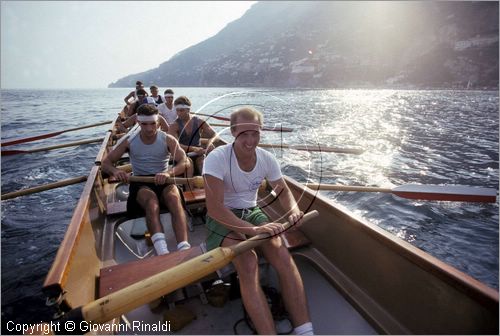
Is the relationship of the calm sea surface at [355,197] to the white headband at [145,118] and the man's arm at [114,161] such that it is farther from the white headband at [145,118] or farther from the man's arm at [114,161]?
the man's arm at [114,161]

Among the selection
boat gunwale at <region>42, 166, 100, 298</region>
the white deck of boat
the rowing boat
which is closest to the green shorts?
the rowing boat

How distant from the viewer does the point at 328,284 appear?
3.19 metres

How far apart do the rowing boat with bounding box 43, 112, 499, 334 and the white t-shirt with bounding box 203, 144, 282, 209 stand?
0.73 meters

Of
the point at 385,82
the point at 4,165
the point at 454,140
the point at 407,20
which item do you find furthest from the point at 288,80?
the point at 4,165

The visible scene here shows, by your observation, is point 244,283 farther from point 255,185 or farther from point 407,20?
point 407,20

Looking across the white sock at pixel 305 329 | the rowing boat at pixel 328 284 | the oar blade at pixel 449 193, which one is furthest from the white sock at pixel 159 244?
the oar blade at pixel 449 193

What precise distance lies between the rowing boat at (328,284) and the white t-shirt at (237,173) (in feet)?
2.39

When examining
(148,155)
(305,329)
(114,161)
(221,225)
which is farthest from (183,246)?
(114,161)

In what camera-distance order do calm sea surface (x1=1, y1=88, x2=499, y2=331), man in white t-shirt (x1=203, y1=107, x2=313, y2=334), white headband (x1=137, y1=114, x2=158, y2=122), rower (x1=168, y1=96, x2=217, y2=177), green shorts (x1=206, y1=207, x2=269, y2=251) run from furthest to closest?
rower (x1=168, y1=96, x2=217, y2=177) < calm sea surface (x1=1, y1=88, x2=499, y2=331) < white headband (x1=137, y1=114, x2=158, y2=122) < green shorts (x1=206, y1=207, x2=269, y2=251) < man in white t-shirt (x1=203, y1=107, x2=313, y2=334)

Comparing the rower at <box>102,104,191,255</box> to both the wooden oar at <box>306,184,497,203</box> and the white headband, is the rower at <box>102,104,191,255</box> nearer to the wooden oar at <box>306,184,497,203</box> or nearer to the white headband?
the white headband

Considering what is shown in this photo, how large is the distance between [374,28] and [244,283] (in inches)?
6380

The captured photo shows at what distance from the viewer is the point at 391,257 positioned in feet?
8.36

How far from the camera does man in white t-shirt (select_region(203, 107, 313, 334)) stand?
239cm

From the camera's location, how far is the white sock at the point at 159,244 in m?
3.45
